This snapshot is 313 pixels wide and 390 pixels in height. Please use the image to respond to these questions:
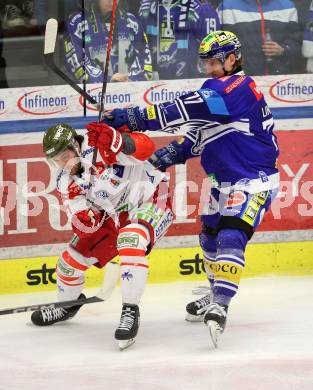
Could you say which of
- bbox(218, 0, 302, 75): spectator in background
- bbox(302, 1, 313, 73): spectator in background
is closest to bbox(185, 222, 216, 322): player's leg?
bbox(218, 0, 302, 75): spectator in background

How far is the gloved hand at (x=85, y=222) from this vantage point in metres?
4.77

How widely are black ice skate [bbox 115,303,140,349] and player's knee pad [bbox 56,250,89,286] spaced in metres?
0.38

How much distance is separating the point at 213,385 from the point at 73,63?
241cm

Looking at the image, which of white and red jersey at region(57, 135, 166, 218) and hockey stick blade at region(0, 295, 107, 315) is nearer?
white and red jersey at region(57, 135, 166, 218)

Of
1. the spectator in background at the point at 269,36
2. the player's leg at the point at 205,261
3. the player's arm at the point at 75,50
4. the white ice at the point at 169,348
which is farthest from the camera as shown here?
the spectator in background at the point at 269,36

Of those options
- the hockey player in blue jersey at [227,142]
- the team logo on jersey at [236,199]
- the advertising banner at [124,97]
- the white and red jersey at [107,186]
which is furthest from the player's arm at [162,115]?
the advertising banner at [124,97]

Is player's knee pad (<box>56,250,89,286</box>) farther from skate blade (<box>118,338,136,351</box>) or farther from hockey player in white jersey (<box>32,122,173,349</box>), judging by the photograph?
skate blade (<box>118,338,136,351</box>)

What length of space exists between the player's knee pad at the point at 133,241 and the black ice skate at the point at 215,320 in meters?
0.38

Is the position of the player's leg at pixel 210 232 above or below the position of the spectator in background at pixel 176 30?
below

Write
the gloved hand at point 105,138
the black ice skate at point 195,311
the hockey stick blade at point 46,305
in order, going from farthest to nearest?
the black ice skate at point 195,311 < the hockey stick blade at point 46,305 < the gloved hand at point 105,138

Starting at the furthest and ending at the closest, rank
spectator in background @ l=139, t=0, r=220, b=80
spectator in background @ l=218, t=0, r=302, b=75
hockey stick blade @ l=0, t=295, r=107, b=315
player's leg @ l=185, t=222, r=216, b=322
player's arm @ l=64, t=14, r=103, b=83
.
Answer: spectator in background @ l=218, t=0, r=302, b=75 < spectator in background @ l=139, t=0, r=220, b=80 < player's arm @ l=64, t=14, r=103, b=83 < player's leg @ l=185, t=222, r=216, b=322 < hockey stick blade @ l=0, t=295, r=107, b=315

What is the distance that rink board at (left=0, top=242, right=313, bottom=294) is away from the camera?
5809mm

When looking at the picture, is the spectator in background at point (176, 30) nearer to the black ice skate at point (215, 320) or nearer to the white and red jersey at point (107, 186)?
the white and red jersey at point (107, 186)

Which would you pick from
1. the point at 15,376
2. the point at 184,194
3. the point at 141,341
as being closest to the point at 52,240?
the point at 184,194
